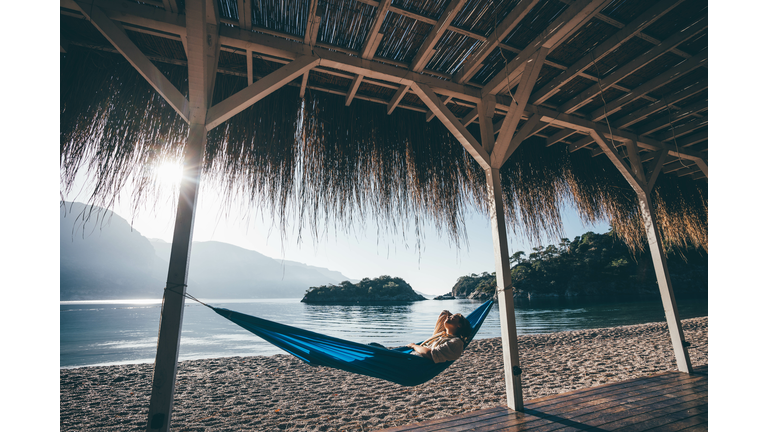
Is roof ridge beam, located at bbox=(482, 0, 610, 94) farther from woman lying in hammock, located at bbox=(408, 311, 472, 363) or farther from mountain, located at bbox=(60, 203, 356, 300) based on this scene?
mountain, located at bbox=(60, 203, 356, 300)

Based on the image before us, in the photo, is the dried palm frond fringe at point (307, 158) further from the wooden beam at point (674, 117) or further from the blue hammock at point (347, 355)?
the blue hammock at point (347, 355)

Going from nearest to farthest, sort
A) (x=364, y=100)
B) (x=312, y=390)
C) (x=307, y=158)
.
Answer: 1. (x=307, y=158)
2. (x=364, y=100)
3. (x=312, y=390)

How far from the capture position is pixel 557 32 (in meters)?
1.77

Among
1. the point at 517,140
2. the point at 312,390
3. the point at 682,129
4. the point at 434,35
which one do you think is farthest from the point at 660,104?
the point at 312,390

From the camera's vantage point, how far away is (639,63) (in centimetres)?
213

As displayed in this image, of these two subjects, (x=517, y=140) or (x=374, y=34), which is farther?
(x=517, y=140)

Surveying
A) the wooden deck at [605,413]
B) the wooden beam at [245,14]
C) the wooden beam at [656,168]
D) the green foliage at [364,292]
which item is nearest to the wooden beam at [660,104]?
the wooden beam at [656,168]

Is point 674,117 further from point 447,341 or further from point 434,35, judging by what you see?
point 447,341

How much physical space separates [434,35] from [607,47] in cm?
119

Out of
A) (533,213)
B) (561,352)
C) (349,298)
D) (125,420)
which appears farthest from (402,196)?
(349,298)

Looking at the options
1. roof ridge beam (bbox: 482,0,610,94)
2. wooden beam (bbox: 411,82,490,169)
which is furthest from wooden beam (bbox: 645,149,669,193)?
wooden beam (bbox: 411,82,490,169)

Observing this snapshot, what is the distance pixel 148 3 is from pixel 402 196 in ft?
6.84

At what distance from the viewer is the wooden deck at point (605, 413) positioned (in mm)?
1522
